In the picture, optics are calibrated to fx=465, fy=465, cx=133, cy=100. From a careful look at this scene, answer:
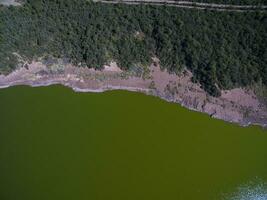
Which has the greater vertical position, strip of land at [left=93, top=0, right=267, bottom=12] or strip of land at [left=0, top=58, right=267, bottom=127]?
strip of land at [left=93, top=0, right=267, bottom=12]

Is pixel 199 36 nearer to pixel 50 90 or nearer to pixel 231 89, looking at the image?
pixel 231 89

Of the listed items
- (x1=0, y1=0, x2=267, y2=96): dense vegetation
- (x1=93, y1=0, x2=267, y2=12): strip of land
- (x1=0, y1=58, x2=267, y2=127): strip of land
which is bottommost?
(x1=0, y1=58, x2=267, y2=127): strip of land

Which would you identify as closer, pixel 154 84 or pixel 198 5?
pixel 154 84

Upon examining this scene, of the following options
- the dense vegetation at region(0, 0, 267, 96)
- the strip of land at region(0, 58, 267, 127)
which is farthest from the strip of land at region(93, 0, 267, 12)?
the strip of land at region(0, 58, 267, 127)

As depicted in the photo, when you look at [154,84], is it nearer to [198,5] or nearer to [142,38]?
[142,38]

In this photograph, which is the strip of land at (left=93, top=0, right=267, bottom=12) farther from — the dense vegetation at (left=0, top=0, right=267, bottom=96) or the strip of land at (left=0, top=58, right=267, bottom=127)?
the strip of land at (left=0, top=58, right=267, bottom=127)

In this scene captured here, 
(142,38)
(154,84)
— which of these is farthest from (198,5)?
(154,84)

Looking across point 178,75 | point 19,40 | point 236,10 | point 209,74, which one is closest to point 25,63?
point 19,40
